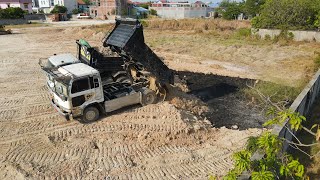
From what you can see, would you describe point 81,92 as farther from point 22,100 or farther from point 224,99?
point 224,99

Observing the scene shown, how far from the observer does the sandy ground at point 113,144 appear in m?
7.75

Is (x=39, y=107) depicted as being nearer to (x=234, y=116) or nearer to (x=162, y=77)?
(x=162, y=77)

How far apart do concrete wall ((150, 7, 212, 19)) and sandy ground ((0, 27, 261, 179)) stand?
191ft

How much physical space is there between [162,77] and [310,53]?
15.5 m

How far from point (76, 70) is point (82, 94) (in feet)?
3.08

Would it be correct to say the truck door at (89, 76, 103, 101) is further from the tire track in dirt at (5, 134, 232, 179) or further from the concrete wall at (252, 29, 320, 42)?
the concrete wall at (252, 29, 320, 42)

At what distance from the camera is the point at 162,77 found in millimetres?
12250

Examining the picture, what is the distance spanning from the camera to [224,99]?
1353 centimetres

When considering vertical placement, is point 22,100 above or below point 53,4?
below

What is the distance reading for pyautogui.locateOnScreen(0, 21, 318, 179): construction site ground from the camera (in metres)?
7.80

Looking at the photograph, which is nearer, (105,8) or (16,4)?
(16,4)

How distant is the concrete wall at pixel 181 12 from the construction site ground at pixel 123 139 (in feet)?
184

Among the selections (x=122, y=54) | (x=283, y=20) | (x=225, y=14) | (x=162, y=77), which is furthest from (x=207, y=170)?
(x=225, y=14)

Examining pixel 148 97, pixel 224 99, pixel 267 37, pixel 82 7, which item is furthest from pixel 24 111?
pixel 82 7
